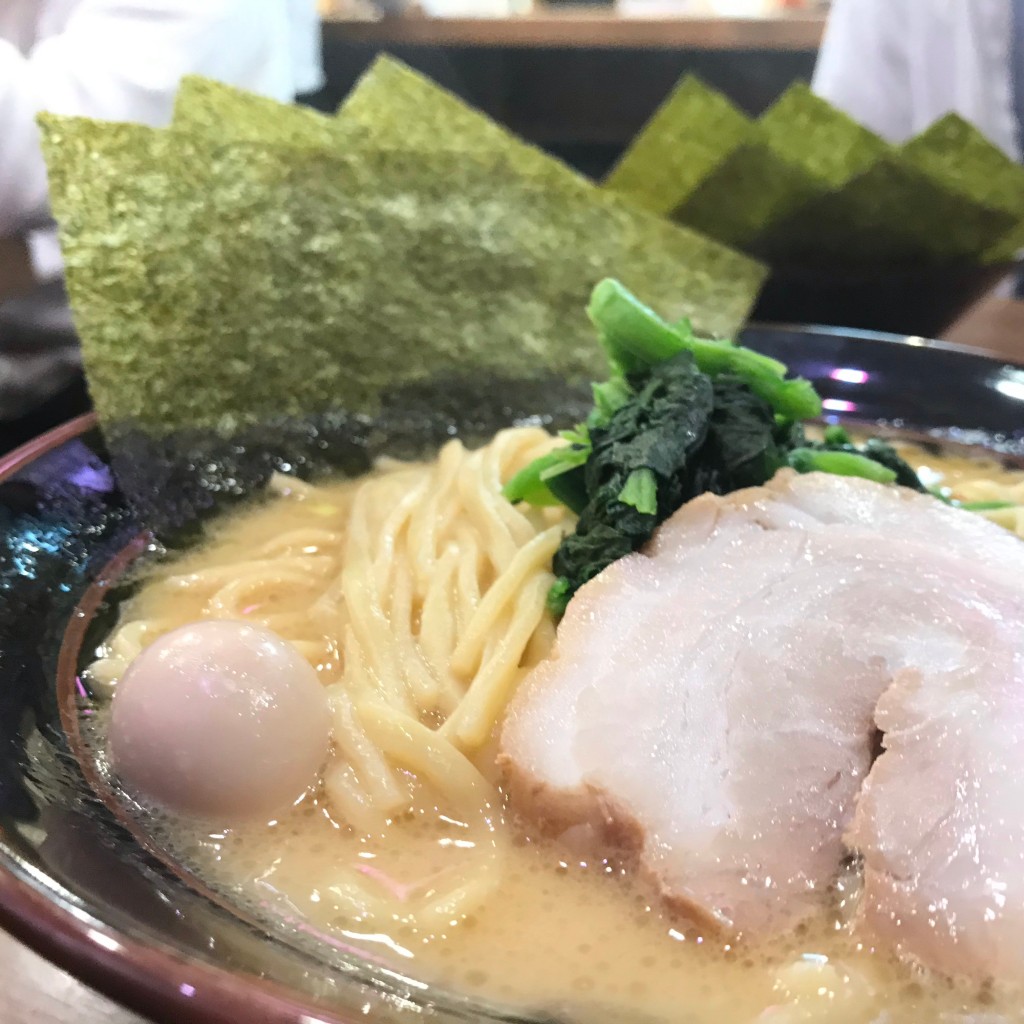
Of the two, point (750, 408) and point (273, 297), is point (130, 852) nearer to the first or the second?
point (750, 408)

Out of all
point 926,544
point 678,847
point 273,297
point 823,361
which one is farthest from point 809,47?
point 678,847

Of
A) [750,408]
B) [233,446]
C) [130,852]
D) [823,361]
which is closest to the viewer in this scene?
[130,852]

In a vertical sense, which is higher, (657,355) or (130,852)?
(657,355)

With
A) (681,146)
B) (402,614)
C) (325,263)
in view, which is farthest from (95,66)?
(402,614)

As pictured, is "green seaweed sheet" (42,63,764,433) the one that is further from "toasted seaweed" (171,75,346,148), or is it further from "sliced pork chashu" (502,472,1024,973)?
"sliced pork chashu" (502,472,1024,973)

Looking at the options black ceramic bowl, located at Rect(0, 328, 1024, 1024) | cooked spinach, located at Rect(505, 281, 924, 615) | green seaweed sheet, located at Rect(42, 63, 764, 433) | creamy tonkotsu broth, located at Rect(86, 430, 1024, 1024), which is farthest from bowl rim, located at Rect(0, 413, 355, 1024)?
green seaweed sheet, located at Rect(42, 63, 764, 433)

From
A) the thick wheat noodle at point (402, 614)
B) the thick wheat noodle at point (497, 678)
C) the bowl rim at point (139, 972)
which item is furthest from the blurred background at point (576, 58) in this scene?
the bowl rim at point (139, 972)
